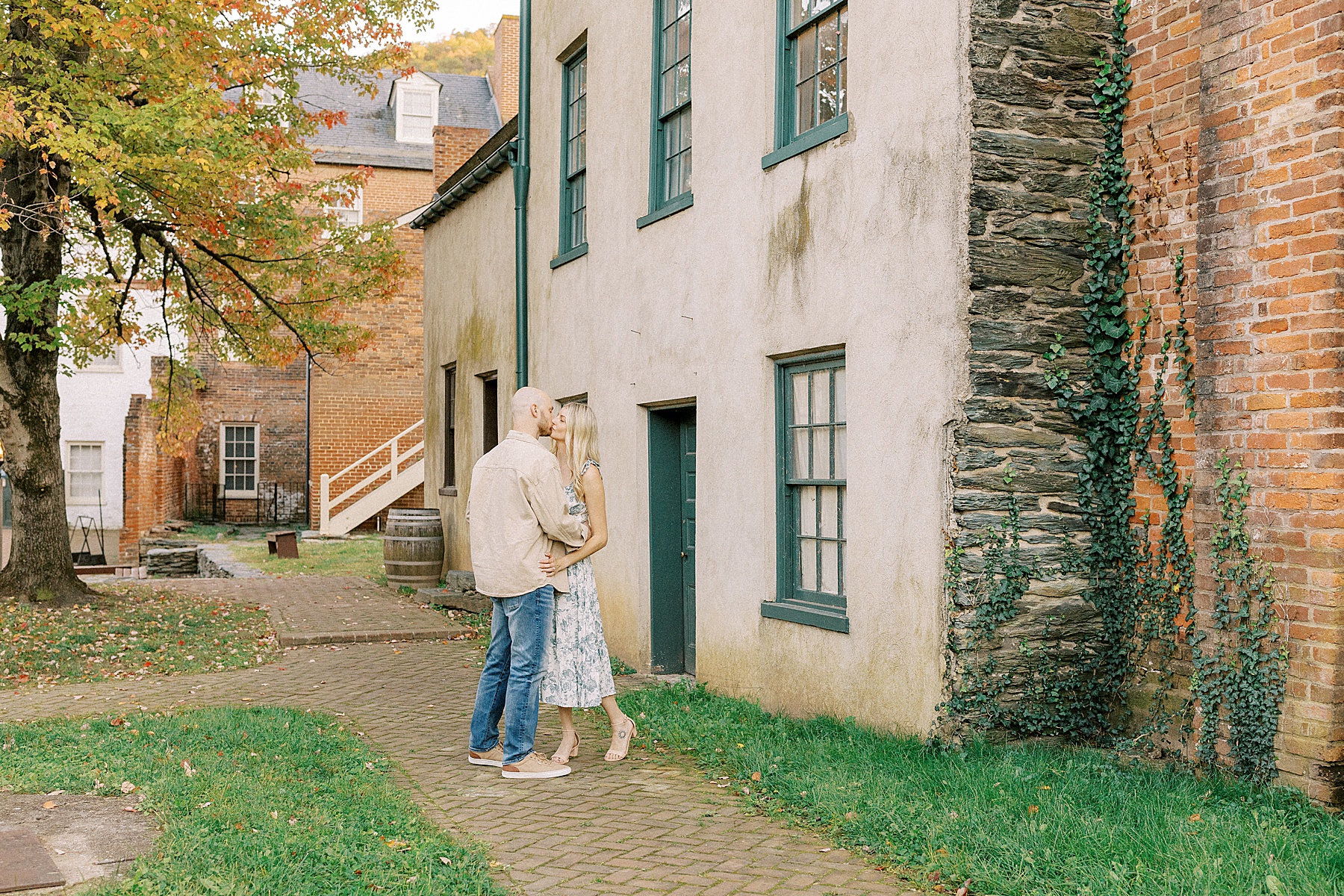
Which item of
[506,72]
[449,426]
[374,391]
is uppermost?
[506,72]

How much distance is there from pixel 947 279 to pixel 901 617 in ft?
6.10

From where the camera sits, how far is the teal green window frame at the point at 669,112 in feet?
31.0

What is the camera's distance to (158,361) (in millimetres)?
27531

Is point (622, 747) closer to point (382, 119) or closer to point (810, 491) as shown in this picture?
point (810, 491)

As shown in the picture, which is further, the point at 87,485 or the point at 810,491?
the point at 87,485

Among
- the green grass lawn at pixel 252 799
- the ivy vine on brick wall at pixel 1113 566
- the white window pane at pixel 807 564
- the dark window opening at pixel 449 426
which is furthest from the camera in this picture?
the dark window opening at pixel 449 426

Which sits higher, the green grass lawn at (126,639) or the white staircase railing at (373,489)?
the white staircase railing at (373,489)

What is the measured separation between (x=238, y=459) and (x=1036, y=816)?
30.0 meters

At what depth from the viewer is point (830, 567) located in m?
7.45

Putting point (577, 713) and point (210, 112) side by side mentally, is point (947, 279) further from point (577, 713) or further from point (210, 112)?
point (210, 112)

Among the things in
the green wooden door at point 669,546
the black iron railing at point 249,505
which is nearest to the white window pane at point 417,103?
the black iron railing at point 249,505

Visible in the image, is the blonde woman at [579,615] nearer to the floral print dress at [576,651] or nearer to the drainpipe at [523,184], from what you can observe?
the floral print dress at [576,651]

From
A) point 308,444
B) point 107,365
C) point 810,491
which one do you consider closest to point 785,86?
point 810,491

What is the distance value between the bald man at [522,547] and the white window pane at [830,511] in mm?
1808
